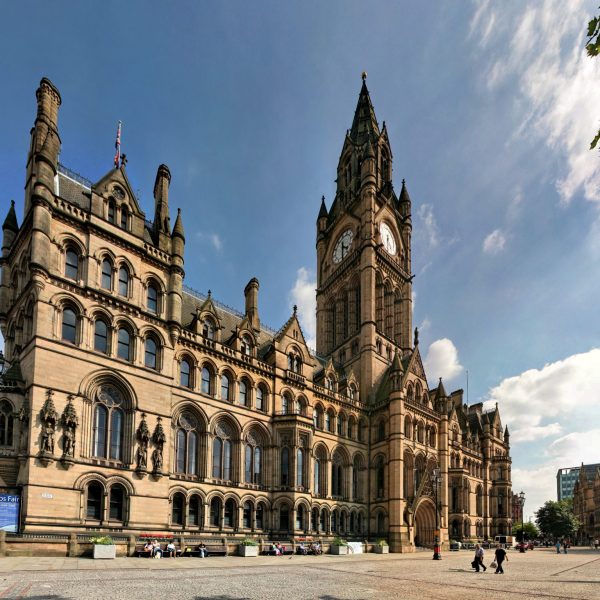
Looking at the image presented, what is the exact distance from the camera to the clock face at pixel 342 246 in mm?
68625

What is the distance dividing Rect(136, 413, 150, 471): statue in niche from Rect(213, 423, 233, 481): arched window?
742cm

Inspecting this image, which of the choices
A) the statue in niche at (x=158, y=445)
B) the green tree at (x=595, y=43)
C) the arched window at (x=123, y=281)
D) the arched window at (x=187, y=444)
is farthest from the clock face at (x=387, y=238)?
the green tree at (x=595, y=43)

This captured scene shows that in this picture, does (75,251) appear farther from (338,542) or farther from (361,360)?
(361,360)

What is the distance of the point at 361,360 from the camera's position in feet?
197

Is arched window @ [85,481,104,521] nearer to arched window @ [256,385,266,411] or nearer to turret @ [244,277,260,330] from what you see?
arched window @ [256,385,266,411]

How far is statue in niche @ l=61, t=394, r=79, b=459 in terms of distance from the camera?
2880 centimetres

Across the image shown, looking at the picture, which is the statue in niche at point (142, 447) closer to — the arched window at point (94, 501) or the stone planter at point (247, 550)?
the arched window at point (94, 501)

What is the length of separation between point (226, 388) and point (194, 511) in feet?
29.7

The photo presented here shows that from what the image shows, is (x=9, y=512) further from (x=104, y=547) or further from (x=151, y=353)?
(x=151, y=353)

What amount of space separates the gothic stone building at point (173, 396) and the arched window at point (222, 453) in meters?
0.14

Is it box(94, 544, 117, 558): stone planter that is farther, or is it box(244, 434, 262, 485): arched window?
box(244, 434, 262, 485): arched window

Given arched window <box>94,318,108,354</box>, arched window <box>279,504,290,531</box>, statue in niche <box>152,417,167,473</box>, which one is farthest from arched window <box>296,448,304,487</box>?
arched window <box>94,318,108,354</box>

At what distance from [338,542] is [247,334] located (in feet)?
58.0

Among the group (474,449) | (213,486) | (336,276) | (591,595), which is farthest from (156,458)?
(474,449)
